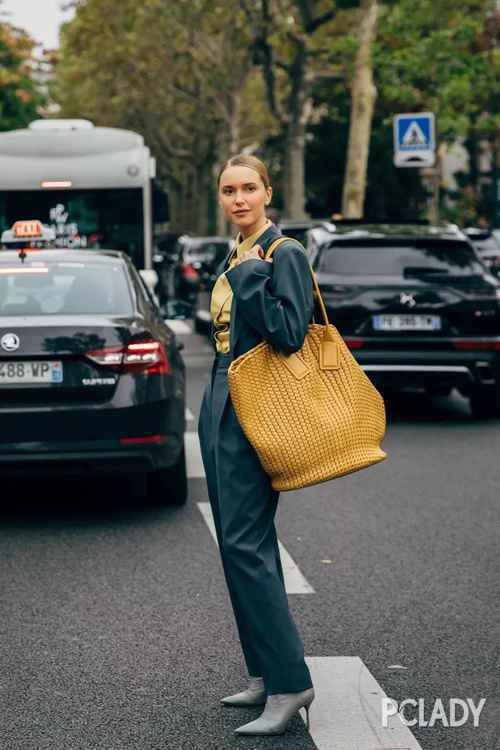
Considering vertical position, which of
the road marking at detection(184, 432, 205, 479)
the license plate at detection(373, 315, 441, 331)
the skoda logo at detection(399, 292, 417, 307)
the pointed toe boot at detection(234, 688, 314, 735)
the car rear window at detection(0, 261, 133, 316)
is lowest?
the road marking at detection(184, 432, 205, 479)

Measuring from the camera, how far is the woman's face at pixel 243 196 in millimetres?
4496

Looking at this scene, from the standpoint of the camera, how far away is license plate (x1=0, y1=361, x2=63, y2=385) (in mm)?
7691

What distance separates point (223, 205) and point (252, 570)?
1086mm

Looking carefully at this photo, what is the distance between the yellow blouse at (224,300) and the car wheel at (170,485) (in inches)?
147

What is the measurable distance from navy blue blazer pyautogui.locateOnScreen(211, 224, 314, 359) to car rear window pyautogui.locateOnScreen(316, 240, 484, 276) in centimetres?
796

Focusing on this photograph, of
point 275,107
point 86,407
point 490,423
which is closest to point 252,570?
point 86,407

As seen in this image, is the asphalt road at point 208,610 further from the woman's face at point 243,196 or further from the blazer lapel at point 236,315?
the woman's face at point 243,196

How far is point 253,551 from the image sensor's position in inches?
176

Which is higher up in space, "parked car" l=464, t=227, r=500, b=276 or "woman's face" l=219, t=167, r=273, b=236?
"woman's face" l=219, t=167, r=273, b=236

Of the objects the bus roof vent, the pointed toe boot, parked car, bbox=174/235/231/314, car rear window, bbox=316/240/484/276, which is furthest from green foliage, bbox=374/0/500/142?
the pointed toe boot

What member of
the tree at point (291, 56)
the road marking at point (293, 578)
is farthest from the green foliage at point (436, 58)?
the road marking at point (293, 578)

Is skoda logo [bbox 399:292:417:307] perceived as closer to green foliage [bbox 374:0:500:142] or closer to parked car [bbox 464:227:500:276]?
parked car [bbox 464:227:500:276]

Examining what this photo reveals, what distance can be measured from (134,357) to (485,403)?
17.9 ft

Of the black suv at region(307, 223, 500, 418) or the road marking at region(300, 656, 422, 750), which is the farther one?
the black suv at region(307, 223, 500, 418)
